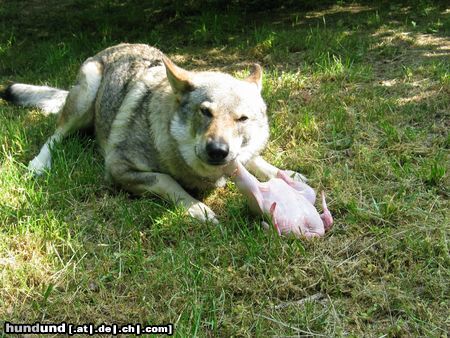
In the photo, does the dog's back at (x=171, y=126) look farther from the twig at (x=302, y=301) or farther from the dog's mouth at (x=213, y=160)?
the twig at (x=302, y=301)

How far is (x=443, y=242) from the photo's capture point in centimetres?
330

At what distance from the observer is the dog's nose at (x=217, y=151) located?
141 inches

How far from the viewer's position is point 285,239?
3.46 m

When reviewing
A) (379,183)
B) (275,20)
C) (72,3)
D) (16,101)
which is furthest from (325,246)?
(72,3)

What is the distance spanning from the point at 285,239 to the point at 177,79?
1506 mm

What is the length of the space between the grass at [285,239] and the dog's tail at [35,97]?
0.14m

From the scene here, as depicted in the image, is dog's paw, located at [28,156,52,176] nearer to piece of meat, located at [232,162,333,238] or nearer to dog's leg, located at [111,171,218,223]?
dog's leg, located at [111,171,218,223]

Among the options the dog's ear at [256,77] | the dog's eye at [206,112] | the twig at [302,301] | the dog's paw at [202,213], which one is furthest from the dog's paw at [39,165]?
the twig at [302,301]

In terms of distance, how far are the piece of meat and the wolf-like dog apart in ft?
0.84

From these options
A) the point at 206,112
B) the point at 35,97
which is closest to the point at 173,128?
the point at 206,112

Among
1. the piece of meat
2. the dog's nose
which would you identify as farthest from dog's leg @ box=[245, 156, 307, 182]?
the dog's nose

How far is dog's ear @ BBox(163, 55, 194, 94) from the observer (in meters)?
4.03

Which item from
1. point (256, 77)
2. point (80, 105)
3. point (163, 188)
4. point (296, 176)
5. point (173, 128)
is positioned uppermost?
point (256, 77)

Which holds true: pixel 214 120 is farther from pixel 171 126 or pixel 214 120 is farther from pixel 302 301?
pixel 302 301
